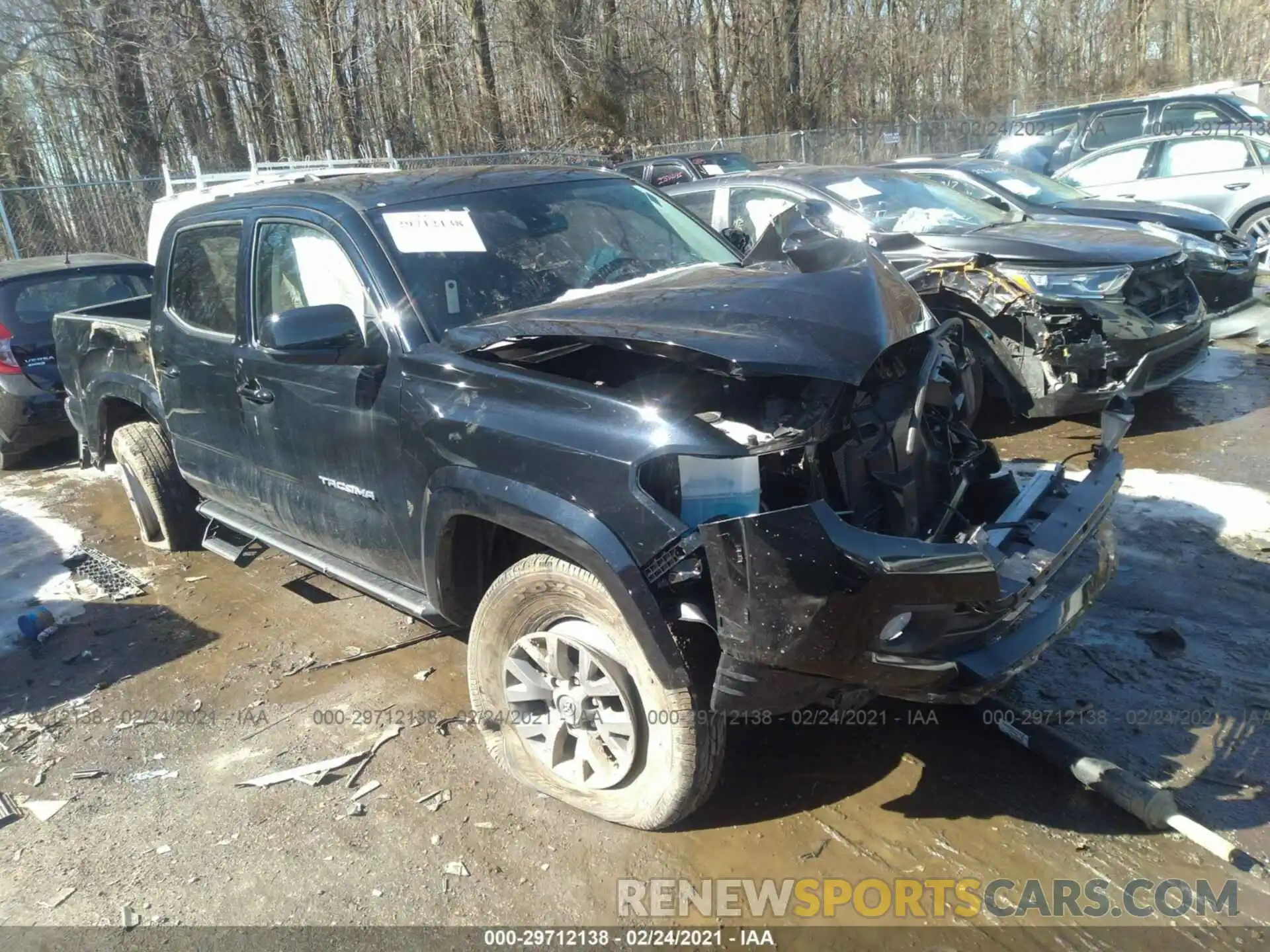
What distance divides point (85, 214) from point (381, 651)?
533 inches

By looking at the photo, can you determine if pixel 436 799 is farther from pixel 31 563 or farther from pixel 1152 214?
pixel 1152 214

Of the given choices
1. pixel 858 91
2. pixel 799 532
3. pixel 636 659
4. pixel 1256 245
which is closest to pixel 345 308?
pixel 636 659

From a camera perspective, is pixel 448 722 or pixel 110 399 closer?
pixel 448 722

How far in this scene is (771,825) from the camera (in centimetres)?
294

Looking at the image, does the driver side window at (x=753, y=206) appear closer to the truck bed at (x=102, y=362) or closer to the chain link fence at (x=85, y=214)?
the truck bed at (x=102, y=362)

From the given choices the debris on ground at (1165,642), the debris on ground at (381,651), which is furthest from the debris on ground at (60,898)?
the debris on ground at (1165,642)

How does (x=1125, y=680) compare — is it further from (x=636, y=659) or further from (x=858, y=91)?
(x=858, y=91)

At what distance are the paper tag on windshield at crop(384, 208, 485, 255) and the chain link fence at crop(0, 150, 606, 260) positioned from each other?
1074cm

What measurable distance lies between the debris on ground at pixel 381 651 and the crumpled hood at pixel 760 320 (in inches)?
68.6

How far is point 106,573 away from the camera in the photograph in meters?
5.56

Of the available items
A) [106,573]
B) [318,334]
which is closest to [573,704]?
[318,334]

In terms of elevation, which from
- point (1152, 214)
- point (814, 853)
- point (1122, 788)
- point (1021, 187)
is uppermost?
point (1021, 187)

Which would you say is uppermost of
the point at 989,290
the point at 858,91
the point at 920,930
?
the point at 858,91

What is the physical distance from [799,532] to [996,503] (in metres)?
1.35
